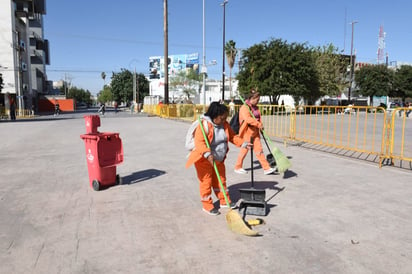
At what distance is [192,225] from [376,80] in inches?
2053

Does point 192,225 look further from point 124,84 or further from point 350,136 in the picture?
point 124,84

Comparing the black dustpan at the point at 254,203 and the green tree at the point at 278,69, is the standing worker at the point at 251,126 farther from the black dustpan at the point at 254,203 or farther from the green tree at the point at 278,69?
the green tree at the point at 278,69

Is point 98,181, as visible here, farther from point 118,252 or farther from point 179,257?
point 179,257

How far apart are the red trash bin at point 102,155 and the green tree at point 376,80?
50.8 m

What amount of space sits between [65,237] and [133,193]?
1634mm

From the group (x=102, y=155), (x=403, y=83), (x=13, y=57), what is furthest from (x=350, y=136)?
(x=403, y=83)

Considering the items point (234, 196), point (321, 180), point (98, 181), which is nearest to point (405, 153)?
point (321, 180)

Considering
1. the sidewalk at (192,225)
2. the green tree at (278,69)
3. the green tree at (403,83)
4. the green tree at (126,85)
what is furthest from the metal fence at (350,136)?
the green tree at (126,85)

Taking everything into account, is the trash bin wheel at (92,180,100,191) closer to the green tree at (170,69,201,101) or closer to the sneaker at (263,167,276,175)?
the sneaker at (263,167,276,175)

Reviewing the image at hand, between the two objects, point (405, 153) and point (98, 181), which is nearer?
point (98, 181)

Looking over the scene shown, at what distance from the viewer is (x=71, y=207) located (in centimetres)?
434

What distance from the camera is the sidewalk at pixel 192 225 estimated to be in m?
2.86

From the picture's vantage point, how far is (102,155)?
5.04 m

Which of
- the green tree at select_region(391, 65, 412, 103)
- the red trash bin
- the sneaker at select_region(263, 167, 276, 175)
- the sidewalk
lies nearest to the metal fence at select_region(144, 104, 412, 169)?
the sidewalk
